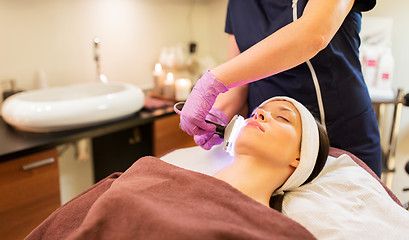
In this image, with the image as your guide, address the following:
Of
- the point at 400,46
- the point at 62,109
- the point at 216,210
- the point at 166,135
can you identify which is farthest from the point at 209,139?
the point at 400,46

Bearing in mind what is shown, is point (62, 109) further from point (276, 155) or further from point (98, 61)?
point (276, 155)

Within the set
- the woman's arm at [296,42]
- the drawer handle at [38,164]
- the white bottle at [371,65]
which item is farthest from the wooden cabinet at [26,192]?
the white bottle at [371,65]

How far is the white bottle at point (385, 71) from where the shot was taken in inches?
77.2

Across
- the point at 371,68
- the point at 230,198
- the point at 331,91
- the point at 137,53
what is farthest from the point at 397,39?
the point at 230,198

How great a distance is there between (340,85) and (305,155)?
299 mm

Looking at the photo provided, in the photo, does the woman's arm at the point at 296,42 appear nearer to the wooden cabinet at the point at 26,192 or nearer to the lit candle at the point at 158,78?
the wooden cabinet at the point at 26,192

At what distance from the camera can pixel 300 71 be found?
47.6 inches

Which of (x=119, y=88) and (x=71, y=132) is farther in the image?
(x=119, y=88)

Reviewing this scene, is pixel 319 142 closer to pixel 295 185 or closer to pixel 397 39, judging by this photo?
pixel 295 185

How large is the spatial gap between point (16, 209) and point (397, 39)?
2.29 metres

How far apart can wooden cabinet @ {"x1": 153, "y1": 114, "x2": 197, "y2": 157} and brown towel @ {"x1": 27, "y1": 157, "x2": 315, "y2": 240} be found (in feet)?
3.33

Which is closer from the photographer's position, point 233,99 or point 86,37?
point 233,99

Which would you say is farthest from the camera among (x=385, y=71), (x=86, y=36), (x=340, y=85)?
(x=86, y=36)

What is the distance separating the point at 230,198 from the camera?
0.84 meters
